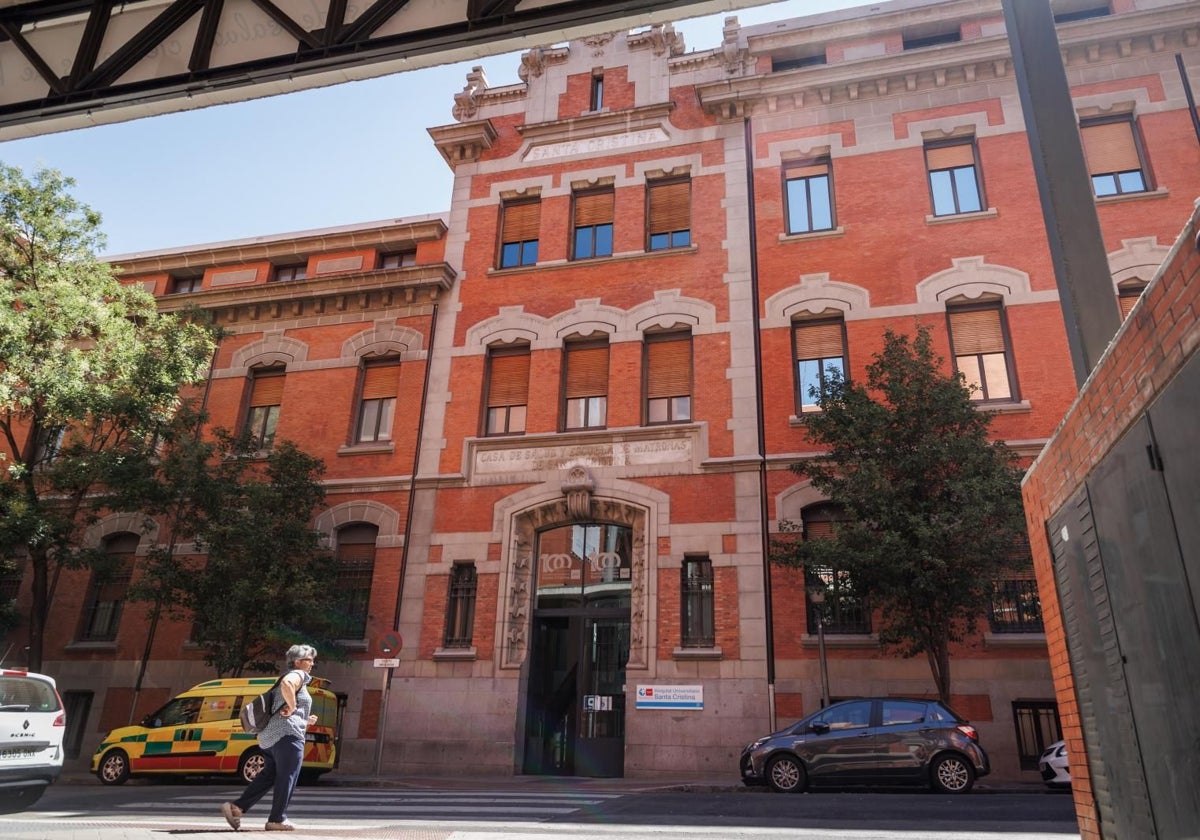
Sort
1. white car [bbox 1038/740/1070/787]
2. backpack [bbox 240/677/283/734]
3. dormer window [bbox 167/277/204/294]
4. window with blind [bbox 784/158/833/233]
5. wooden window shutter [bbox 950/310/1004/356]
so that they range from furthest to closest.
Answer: dormer window [bbox 167/277/204/294] → window with blind [bbox 784/158/833/233] → wooden window shutter [bbox 950/310/1004/356] → white car [bbox 1038/740/1070/787] → backpack [bbox 240/677/283/734]

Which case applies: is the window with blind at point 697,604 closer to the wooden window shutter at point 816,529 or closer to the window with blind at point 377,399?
the wooden window shutter at point 816,529

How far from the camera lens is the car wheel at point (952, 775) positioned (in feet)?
39.0

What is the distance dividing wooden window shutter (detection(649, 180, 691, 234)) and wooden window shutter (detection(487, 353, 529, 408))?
16.0ft

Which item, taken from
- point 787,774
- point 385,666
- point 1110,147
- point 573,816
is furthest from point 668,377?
point 573,816

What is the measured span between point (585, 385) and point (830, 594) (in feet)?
25.6

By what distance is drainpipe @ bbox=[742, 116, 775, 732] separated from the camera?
16703 millimetres

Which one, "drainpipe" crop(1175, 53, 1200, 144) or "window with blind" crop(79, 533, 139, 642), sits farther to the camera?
"window with blind" crop(79, 533, 139, 642)

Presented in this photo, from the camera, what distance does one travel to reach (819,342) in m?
19.3

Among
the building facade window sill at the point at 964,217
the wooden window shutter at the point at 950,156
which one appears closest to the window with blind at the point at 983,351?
the building facade window sill at the point at 964,217

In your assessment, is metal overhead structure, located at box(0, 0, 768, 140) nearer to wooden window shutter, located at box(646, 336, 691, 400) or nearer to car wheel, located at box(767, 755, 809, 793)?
car wheel, located at box(767, 755, 809, 793)

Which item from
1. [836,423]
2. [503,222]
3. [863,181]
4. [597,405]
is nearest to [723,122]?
[863,181]

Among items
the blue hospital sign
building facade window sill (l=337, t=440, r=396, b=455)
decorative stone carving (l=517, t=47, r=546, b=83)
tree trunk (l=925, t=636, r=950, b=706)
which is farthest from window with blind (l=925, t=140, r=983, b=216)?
building facade window sill (l=337, t=440, r=396, b=455)

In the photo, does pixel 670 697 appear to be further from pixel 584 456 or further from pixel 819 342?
pixel 819 342

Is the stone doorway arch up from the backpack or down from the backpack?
up
